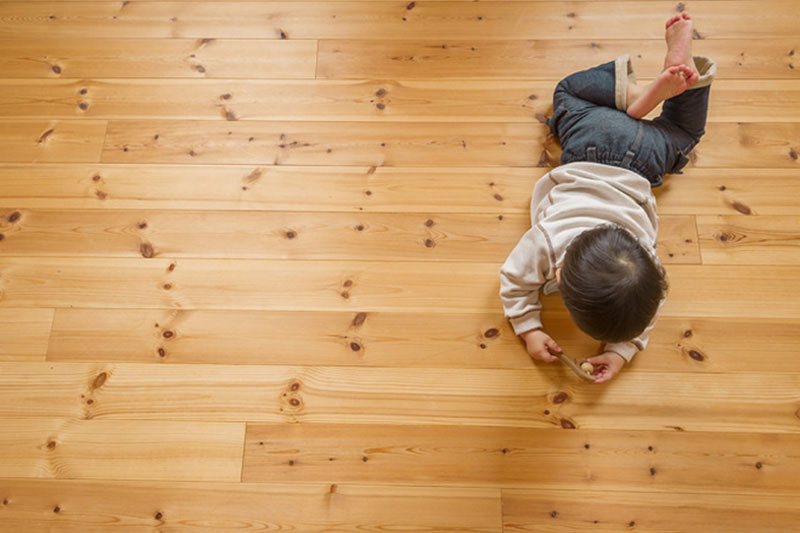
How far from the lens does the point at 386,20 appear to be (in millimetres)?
1361

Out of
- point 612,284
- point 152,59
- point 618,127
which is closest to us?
point 612,284

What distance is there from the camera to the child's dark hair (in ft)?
2.76

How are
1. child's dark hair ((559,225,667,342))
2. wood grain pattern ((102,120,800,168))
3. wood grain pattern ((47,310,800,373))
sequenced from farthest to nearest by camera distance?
wood grain pattern ((102,120,800,168)) → wood grain pattern ((47,310,800,373)) → child's dark hair ((559,225,667,342))

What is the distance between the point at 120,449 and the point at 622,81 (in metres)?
1.15

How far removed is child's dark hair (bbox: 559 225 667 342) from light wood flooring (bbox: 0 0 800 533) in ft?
0.87

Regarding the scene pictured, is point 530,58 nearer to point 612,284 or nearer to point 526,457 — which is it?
point 612,284

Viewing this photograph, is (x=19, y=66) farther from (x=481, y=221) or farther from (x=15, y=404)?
(x=481, y=221)

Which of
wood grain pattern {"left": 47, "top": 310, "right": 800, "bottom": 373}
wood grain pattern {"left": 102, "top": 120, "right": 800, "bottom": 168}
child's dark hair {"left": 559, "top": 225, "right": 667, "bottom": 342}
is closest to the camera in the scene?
child's dark hair {"left": 559, "top": 225, "right": 667, "bottom": 342}

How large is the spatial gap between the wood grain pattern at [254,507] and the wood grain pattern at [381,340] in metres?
0.22

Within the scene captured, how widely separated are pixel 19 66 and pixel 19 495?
91 cm

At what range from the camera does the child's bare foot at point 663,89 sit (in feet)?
3.40

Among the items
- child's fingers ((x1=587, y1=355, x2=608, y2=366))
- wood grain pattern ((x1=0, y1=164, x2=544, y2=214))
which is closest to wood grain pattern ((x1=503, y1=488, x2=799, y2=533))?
child's fingers ((x1=587, y1=355, x2=608, y2=366))

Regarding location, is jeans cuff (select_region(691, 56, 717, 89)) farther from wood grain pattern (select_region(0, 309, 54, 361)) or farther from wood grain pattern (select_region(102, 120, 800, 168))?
wood grain pattern (select_region(0, 309, 54, 361))

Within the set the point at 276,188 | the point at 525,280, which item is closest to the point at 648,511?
the point at 525,280
